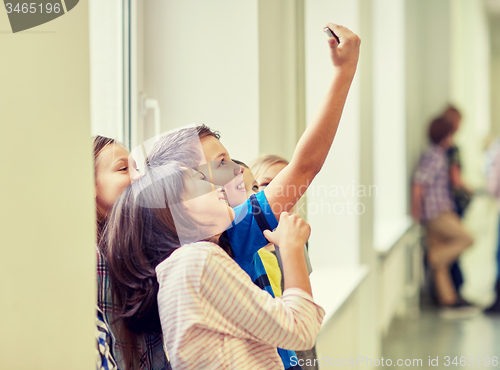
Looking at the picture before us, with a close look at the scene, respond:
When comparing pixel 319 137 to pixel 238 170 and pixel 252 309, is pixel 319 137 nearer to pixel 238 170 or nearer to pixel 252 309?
pixel 238 170

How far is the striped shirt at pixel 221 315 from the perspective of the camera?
44 cm

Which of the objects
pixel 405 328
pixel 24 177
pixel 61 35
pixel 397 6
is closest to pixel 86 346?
pixel 24 177

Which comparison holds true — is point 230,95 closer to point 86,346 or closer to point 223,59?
point 223,59

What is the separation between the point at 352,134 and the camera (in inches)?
24.4

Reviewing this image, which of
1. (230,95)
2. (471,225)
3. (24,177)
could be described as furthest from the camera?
(471,225)

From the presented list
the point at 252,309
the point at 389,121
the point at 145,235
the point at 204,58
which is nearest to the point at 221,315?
the point at 252,309

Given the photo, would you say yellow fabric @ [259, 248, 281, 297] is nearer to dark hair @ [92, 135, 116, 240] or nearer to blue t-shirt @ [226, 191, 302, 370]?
blue t-shirt @ [226, 191, 302, 370]

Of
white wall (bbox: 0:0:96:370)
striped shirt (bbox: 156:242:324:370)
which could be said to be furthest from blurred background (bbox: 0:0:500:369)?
striped shirt (bbox: 156:242:324:370)

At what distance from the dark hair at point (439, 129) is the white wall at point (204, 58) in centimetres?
34

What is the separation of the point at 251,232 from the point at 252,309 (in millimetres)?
105

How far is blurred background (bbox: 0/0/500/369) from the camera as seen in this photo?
0.46 m

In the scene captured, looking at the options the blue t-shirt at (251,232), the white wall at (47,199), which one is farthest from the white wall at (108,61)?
the blue t-shirt at (251,232)

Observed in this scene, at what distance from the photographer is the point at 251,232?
20.2 inches

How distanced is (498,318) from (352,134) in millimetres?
495
